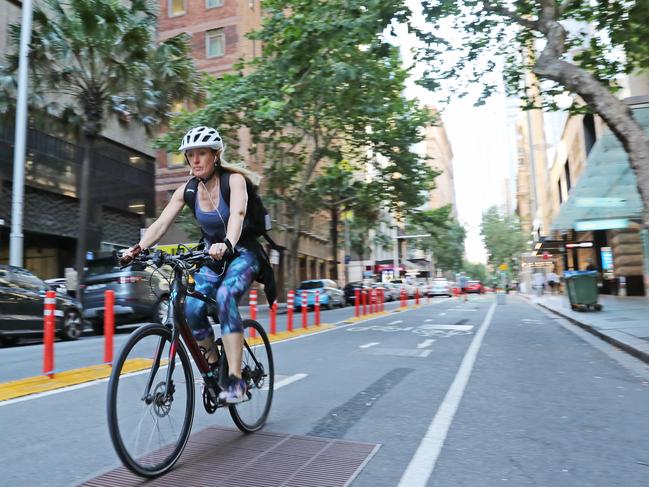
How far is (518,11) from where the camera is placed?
38.3 feet

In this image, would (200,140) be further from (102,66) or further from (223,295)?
(102,66)

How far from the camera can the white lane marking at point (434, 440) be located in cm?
332

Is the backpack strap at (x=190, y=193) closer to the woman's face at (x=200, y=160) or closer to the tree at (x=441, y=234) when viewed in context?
the woman's face at (x=200, y=160)

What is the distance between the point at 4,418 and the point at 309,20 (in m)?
10.6

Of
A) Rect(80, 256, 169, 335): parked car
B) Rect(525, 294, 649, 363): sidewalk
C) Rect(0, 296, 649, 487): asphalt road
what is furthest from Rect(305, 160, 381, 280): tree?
Rect(0, 296, 649, 487): asphalt road

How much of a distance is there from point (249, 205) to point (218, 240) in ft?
1.08

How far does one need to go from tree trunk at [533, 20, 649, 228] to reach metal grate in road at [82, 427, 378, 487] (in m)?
7.33

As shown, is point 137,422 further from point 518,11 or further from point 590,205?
point 590,205

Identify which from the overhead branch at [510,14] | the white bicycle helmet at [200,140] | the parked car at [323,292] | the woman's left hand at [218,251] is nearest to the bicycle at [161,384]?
the woman's left hand at [218,251]

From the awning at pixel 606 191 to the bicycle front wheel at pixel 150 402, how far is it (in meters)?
16.1

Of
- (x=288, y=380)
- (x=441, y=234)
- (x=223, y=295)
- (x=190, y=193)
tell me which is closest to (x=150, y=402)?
(x=223, y=295)

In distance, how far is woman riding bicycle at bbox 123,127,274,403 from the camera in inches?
143

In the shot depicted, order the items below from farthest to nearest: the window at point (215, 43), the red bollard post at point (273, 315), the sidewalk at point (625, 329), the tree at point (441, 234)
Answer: the window at point (215, 43), the tree at point (441, 234), the sidewalk at point (625, 329), the red bollard post at point (273, 315)

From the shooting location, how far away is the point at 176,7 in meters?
35.8
